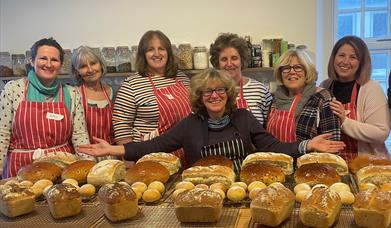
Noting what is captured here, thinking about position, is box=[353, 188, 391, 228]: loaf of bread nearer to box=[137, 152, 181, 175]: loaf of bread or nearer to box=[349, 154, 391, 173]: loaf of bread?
box=[349, 154, 391, 173]: loaf of bread

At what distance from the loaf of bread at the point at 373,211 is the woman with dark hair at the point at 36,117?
5.57 ft

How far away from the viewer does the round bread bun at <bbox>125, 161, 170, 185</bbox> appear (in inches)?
65.9

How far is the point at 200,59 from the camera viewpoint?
3555mm

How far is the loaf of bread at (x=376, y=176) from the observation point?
1542mm

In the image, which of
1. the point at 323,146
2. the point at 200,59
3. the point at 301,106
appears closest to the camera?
the point at 323,146

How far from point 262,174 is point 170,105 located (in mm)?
1160

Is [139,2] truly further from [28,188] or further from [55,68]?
[28,188]

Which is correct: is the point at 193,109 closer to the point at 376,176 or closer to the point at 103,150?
the point at 103,150

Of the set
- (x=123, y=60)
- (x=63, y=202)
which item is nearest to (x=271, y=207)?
(x=63, y=202)

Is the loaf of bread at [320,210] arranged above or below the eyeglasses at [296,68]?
below

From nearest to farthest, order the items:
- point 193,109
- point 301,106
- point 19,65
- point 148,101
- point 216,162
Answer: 1. point 216,162
2. point 193,109
3. point 301,106
4. point 148,101
5. point 19,65

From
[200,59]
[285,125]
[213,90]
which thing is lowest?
[285,125]

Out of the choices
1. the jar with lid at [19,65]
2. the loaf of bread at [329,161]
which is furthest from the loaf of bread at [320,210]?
the jar with lid at [19,65]

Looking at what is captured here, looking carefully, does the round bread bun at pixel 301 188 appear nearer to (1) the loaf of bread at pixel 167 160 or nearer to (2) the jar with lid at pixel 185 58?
(1) the loaf of bread at pixel 167 160
